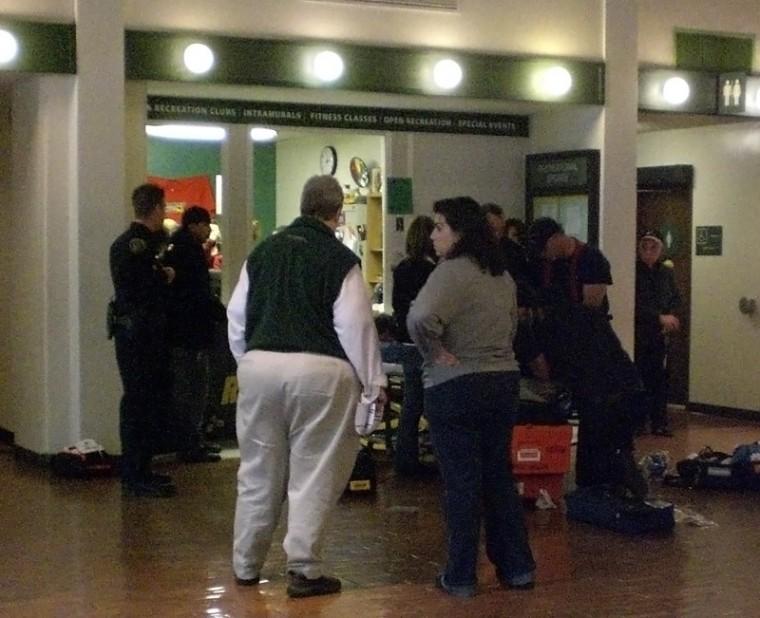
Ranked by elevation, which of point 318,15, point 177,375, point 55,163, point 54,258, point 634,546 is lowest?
point 634,546

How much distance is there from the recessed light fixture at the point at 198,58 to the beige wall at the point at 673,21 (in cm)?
361

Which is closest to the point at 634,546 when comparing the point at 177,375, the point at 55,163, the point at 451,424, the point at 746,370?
the point at 451,424

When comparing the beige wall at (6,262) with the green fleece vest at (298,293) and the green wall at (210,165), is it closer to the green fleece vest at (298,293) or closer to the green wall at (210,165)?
the green wall at (210,165)

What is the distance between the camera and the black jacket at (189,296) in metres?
9.74

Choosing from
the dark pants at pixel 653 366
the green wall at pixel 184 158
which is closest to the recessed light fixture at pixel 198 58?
the green wall at pixel 184 158

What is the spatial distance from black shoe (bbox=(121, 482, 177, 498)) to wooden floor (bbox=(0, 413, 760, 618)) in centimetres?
7

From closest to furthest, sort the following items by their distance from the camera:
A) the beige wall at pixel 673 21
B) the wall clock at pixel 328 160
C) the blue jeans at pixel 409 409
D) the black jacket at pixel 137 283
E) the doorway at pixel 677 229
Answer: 1. the black jacket at pixel 137 283
2. the blue jeans at pixel 409 409
3. the beige wall at pixel 673 21
4. the wall clock at pixel 328 160
5. the doorway at pixel 677 229

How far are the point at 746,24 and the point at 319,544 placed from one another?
7389 mm

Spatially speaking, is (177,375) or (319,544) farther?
(177,375)

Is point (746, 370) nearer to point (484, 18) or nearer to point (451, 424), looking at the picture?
point (484, 18)

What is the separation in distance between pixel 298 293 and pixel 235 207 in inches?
201

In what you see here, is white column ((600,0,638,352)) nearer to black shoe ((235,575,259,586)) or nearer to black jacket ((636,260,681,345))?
black jacket ((636,260,681,345))

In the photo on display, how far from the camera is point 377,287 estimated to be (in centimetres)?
1225

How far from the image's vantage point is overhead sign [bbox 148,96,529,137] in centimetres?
1083
